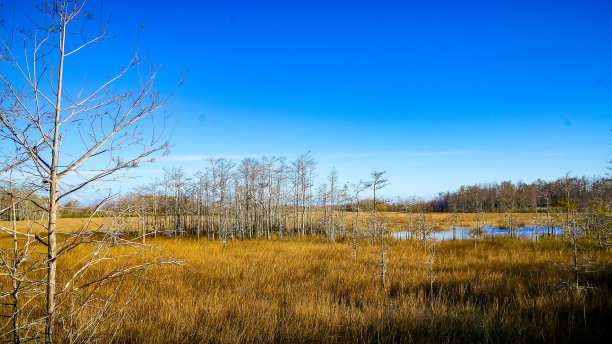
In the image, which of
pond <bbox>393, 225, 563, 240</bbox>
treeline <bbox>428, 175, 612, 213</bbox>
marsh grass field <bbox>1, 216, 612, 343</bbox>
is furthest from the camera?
pond <bbox>393, 225, 563, 240</bbox>

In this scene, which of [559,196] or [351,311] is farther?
[559,196]

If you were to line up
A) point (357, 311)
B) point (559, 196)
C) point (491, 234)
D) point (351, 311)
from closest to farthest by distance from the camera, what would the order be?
point (351, 311) → point (357, 311) → point (491, 234) → point (559, 196)

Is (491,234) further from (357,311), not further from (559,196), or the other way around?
(357,311)

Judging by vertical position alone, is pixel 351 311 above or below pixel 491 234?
above

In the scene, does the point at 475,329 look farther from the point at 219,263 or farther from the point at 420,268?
the point at 219,263

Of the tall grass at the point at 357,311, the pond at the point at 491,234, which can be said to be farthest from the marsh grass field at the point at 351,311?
the pond at the point at 491,234

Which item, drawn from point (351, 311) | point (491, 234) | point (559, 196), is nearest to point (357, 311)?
point (351, 311)

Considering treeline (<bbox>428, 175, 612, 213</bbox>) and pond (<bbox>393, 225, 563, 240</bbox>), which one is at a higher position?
treeline (<bbox>428, 175, 612, 213</bbox>)

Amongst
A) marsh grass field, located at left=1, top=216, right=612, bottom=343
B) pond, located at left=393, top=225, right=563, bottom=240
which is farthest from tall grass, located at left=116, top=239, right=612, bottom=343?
pond, located at left=393, top=225, right=563, bottom=240

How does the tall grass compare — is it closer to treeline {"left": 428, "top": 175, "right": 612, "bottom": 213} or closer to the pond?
treeline {"left": 428, "top": 175, "right": 612, "bottom": 213}

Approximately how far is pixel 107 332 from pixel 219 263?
6131mm

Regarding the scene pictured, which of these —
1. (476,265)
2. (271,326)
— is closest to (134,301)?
(271,326)

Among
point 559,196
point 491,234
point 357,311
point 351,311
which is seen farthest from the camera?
point 559,196

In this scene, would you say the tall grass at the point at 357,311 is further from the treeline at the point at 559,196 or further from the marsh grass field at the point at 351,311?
the treeline at the point at 559,196
